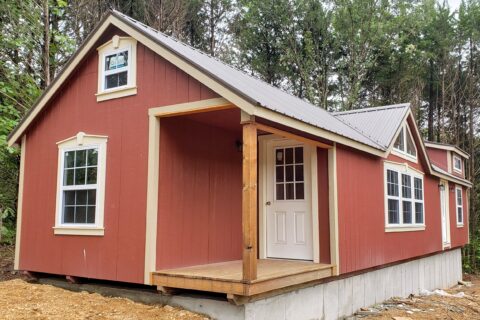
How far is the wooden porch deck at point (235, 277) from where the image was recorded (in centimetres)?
513

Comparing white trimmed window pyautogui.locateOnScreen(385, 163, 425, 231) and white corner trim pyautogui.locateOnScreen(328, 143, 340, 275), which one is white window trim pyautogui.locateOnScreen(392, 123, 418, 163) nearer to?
white trimmed window pyautogui.locateOnScreen(385, 163, 425, 231)

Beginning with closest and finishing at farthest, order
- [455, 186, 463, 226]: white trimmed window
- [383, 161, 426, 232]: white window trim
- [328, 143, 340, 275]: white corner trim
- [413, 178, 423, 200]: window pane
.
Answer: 1. [328, 143, 340, 275]: white corner trim
2. [383, 161, 426, 232]: white window trim
3. [413, 178, 423, 200]: window pane
4. [455, 186, 463, 226]: white trimmed window

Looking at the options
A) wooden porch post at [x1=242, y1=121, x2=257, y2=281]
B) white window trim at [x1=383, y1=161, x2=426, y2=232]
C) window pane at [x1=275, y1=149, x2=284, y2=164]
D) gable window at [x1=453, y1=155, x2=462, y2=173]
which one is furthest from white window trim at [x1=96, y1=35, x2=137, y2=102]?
gable window at [x1=453, y1=155, x2=462, y2=173]

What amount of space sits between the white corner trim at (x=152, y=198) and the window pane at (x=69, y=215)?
1.71 m

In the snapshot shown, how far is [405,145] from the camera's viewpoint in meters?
10.8

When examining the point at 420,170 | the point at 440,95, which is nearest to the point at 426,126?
the point at 440,95

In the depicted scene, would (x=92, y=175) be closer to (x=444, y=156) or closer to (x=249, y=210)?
(x=249, y=210)

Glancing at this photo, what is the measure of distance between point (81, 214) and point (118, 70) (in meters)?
2.35

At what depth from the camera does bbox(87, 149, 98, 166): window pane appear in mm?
6956

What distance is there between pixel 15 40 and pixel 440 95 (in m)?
20.0

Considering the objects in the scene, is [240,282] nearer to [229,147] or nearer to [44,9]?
[229,147]

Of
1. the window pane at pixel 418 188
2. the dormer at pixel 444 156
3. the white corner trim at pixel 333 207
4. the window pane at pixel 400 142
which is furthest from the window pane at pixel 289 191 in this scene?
the dormer at pixel 444 156

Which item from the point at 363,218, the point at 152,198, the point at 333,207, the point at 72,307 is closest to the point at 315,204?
the point at 333,207

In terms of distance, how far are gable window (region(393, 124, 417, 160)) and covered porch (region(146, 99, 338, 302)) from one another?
3.64m
